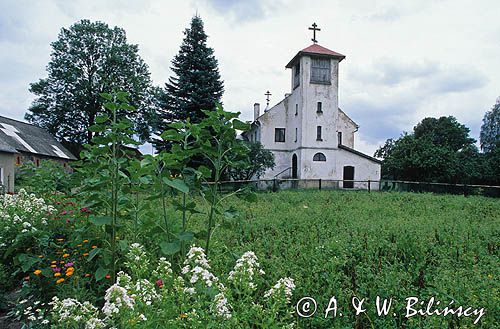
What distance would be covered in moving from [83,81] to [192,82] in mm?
13246

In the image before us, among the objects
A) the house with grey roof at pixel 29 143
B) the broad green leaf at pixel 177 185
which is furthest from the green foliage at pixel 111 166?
the house with grey roof at pixel 29 143

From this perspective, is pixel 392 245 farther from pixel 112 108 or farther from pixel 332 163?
pixel 332 163

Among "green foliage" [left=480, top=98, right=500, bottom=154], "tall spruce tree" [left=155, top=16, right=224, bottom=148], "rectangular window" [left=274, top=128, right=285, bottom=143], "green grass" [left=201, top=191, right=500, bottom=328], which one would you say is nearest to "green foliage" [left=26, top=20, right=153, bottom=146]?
"tall spruce tree" [left=155, top=16, right=224, bottom=148]

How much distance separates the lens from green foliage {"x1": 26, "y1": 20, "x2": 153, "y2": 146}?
103 feet

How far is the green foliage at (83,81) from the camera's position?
31250mm

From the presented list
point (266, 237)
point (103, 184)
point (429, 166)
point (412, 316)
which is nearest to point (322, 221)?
point (266, 237)

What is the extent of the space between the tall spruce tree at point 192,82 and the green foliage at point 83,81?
314 inches

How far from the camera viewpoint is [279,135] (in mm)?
30750

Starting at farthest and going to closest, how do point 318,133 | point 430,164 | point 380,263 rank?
point 430,164 < point 318,133 < point 380,263

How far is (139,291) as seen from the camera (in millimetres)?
1976

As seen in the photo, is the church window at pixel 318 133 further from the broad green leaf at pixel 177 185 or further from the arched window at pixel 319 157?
the broad green leaf at pixel 177 185

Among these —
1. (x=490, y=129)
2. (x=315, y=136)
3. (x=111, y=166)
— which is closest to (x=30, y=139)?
(x=315, y=136)

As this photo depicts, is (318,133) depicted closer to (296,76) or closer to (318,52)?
(296,76)

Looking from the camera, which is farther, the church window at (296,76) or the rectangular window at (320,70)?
the church window at (296,76)
